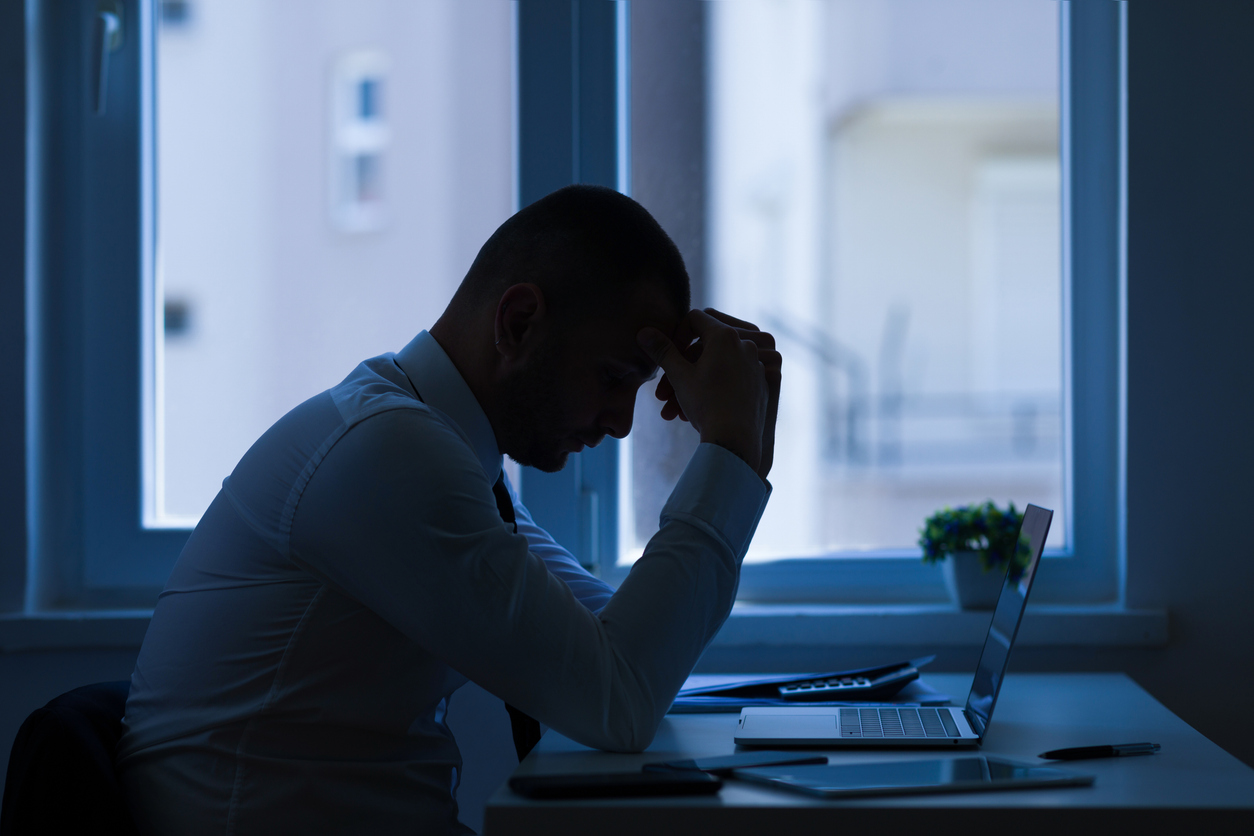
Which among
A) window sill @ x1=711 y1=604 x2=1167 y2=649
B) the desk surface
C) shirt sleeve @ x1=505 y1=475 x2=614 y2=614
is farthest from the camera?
window sill @ x1=711 y1=604 x2=1167 y2=649

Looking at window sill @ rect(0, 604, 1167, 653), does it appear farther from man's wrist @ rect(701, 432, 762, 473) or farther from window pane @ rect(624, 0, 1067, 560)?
man's wrist @ rect(701, 432, 762, 473)

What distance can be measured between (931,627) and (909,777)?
0.81 meters

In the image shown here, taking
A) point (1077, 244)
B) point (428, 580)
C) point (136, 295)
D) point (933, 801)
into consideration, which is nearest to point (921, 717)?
point (933, 801)

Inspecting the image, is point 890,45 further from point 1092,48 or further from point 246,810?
point 246,810

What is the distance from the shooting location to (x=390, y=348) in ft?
5.90

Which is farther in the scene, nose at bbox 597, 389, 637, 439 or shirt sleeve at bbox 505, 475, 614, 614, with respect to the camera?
shirt sleeve at bbox 505, 475, 614, 614

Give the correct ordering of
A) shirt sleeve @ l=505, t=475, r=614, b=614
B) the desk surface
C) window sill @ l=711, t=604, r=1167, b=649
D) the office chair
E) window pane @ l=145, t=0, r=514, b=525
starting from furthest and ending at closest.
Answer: window pane @ l=145, t=0, r=514, b=525, window sill @ l=711, t=604, r=1167, b=649, shirt sleeve @ l=505, t=475, r=614, b=614, the office chair, the desk surface

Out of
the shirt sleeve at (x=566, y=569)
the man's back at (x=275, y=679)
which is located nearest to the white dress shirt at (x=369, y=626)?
the man's back at (x=275, y=679)

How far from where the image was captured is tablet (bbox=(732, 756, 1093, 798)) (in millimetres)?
782

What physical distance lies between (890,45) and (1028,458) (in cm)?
81

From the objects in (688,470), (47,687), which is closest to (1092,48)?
(688,470)

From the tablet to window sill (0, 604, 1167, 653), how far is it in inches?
28.1

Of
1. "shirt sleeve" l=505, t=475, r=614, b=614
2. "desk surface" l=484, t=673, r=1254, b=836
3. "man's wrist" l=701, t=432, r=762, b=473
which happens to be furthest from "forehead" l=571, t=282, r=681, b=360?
"desk surface" l=484, t=673, r=1254, b=836

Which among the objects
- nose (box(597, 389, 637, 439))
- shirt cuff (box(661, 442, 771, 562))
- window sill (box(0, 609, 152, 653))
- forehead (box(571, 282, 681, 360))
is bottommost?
window sill (box(0, 609, 152, 653))
